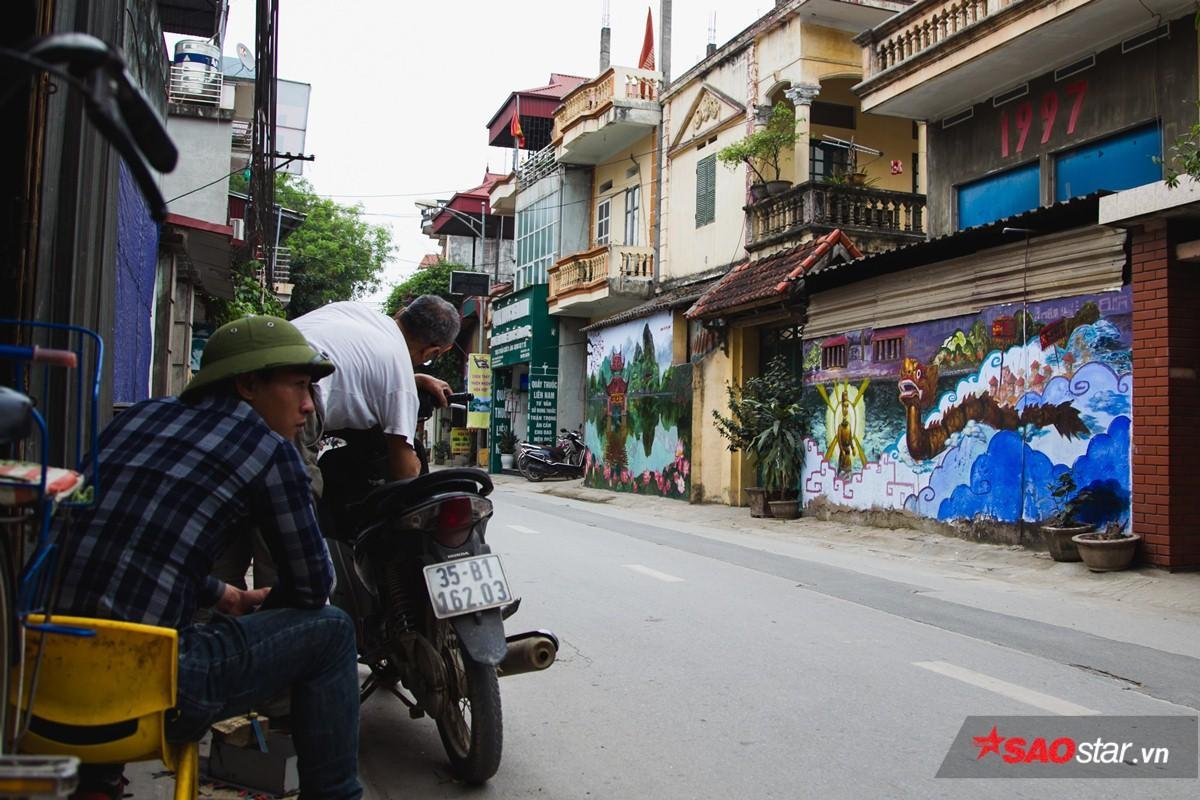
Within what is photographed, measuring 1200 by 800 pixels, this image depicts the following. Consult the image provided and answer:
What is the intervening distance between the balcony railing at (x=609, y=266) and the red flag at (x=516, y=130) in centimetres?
910

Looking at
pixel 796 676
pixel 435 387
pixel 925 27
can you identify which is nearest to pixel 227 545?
pixel 435 387

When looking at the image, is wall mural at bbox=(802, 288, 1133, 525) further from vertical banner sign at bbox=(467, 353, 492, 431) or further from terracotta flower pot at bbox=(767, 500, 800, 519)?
vertical banner sign at bbox=(467, 353, 492, 431)

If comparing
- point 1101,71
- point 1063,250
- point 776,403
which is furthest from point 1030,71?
point 776,403

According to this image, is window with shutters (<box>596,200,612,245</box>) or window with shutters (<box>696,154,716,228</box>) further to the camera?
window with shutters (<box>596,200,612,245</box>)

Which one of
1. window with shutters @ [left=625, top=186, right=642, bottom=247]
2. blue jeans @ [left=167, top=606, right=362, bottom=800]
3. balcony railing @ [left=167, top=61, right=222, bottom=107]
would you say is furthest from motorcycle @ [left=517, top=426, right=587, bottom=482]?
blue jeans @ [left=167, top=606, right=362, bottom=800]

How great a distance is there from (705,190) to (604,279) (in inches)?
164

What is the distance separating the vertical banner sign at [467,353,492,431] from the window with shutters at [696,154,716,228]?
12.0 m

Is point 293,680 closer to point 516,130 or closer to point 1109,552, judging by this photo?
point 1109,552

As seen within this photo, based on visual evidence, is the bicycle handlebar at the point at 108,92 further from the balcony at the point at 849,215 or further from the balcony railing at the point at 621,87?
the balcony railing at the point at 621,87

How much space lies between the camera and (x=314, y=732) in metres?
2.53

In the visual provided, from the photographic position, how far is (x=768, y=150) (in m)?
17.9

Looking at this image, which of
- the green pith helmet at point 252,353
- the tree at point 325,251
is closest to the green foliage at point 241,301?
the green pith helmet at point 252,353

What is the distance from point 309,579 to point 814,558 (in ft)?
28.4

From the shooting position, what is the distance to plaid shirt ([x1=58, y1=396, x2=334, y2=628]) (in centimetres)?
223
